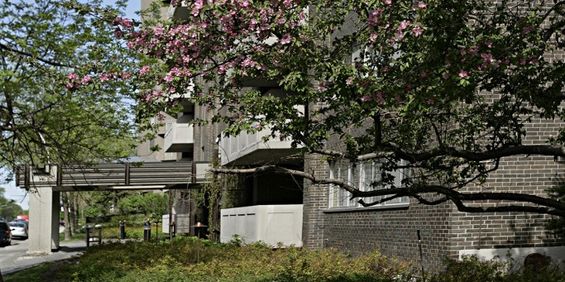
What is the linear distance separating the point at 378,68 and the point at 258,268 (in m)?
9.34

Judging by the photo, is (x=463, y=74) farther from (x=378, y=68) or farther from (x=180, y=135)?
(x=180, y=135)

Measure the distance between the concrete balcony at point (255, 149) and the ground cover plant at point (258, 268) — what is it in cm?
288

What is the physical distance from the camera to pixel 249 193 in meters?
32.0

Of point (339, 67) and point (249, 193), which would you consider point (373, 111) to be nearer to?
point (339, 67)

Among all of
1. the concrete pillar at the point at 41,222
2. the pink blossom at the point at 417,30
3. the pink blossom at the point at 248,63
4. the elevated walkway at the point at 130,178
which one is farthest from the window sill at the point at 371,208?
the concrete pillar at the point at 41,222

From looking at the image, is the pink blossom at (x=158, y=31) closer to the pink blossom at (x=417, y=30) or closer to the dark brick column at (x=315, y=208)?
the pink blossom at (x=417, y=30)

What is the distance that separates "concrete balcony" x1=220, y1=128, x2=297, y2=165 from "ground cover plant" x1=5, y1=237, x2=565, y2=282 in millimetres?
2881

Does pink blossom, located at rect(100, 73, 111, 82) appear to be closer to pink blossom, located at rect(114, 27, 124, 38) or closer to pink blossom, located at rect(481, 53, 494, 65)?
pink blossom, located at rect(114, 27, 124, 38)

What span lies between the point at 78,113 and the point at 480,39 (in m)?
12.2

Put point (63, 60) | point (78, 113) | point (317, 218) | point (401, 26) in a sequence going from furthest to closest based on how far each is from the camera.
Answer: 1. point (317, 218)
2. point (78, 113)
3. point (63, 60)
4. point (401, 26)

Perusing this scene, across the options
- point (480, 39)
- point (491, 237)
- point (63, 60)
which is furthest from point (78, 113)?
point (480, 39)

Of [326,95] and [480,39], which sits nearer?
[480,39]

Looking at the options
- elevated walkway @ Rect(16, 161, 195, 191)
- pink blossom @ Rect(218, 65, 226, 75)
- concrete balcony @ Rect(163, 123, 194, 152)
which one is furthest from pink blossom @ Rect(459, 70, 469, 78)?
concrete balcony @ Rect(163, 123, 194, 152)

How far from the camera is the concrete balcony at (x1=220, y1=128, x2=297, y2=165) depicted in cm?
2242
